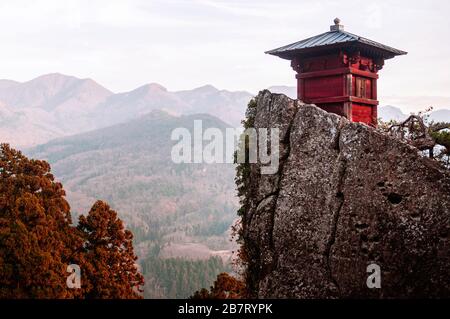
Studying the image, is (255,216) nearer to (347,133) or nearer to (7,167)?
(347,133)

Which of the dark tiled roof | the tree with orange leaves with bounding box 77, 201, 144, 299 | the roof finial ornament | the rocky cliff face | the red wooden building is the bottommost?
the tree with orange leaves with bounding box 77, 201, 144, 299

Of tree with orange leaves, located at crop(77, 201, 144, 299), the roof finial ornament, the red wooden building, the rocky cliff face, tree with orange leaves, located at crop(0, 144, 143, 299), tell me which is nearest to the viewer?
the rocky cliff face

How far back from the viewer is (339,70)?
2344 cm

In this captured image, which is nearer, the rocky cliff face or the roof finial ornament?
the rocky cliff face

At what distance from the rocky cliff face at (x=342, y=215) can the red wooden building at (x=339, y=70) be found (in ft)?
20.4

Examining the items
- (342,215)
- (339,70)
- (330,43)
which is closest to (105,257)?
(339,70)

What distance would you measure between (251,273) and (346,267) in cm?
412

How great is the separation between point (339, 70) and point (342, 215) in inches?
386

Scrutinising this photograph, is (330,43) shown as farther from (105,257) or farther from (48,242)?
(48,242)

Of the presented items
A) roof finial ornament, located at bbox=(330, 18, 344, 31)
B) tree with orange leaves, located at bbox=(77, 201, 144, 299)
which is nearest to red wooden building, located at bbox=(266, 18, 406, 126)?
roof finial ornament, located at bbox=(330, 18, 344, 31)

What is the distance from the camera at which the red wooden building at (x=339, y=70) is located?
76.4ft

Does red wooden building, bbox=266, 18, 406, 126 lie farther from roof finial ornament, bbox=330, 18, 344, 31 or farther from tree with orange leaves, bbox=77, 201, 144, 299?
tree with orange leaves, bbox=77, 201, 144, 299

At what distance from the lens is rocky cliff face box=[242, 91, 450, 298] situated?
14.5 meters
